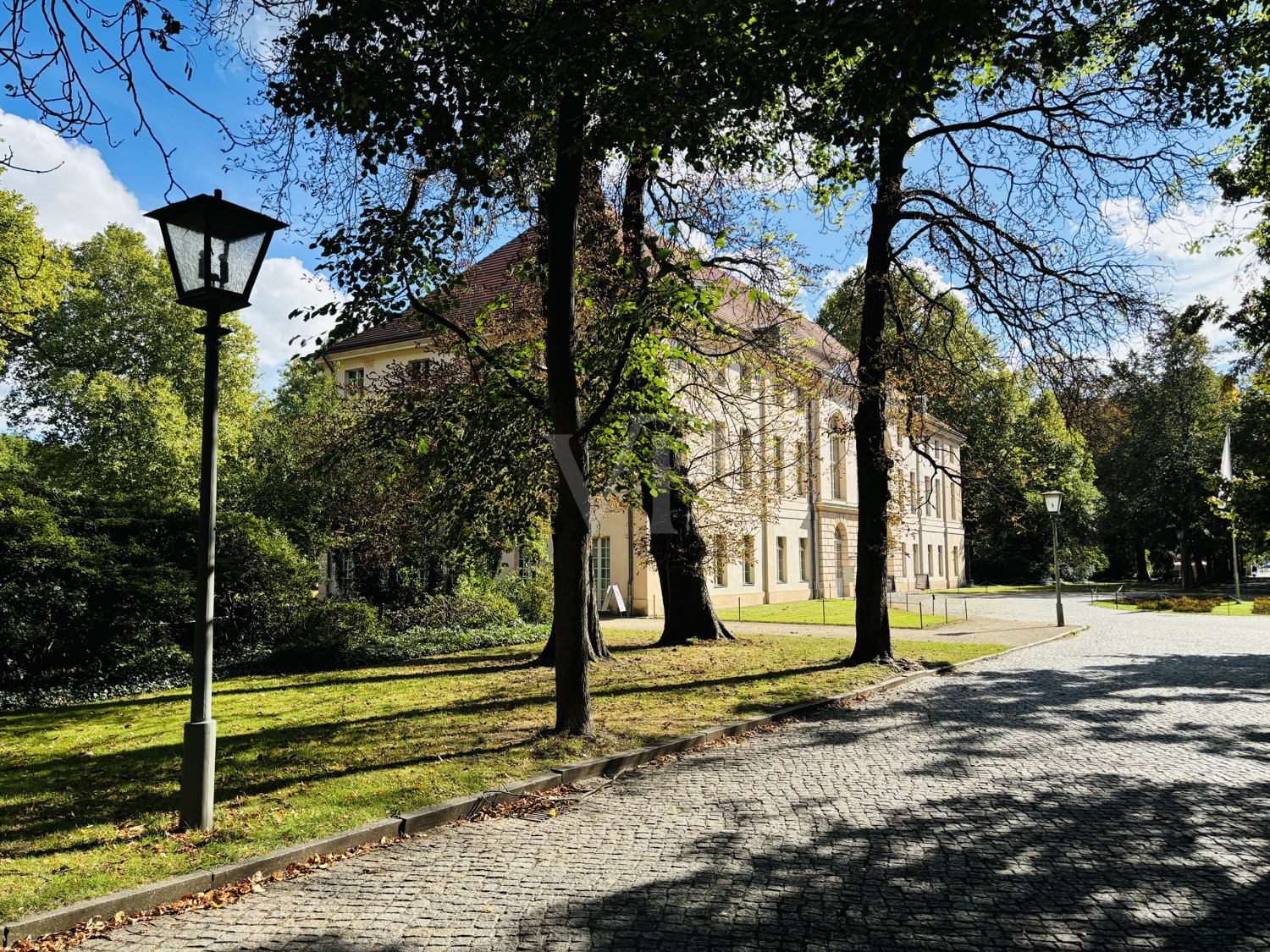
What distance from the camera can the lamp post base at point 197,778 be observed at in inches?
220

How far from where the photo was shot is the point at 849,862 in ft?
16.2

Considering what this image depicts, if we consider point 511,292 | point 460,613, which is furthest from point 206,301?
point 460,613

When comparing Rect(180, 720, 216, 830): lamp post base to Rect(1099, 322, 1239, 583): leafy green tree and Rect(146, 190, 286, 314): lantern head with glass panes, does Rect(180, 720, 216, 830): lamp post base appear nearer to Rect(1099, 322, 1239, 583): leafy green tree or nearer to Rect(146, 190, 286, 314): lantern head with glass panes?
Rect(146, 190, 286, 314): lantern head with glass panes

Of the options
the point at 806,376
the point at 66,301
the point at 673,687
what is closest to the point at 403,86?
the point at 673,687

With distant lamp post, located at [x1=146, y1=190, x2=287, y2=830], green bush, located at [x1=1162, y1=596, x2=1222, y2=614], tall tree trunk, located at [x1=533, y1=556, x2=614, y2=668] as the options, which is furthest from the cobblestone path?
green bush, located at [x1=1162, y1=596, x2=1222, y2=614]

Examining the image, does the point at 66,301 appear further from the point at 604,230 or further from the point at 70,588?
the point at 604,230

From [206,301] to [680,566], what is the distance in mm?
12528

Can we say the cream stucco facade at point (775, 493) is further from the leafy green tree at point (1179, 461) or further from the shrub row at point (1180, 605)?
the leafy green tree at point (1179, 461)

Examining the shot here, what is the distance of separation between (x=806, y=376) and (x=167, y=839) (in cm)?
1256

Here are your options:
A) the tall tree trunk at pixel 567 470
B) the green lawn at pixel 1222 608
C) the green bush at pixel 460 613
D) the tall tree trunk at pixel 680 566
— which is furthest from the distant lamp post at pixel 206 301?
the green lawn at pixel 1222 608

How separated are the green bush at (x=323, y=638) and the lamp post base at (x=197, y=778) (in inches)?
357

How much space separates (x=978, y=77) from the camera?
1362 centimetres

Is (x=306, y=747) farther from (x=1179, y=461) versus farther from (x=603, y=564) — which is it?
(x=1179, y=461)

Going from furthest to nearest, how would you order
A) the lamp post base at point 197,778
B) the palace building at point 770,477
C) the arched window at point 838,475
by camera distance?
1. the arched window at point 838,475
2. the palace building at point 770,477
3. the lamp post base at point 197,778
